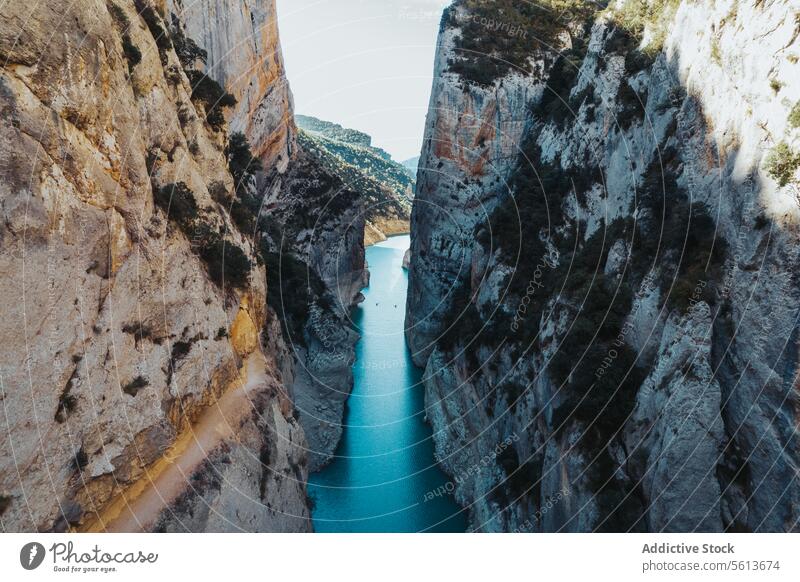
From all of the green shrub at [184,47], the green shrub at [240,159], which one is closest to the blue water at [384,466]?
the green shrub at [240,159]

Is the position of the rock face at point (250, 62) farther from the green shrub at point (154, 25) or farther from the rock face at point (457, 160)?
the rock face at point (457, 160)

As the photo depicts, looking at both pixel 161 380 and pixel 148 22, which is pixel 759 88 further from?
pixel 148 22

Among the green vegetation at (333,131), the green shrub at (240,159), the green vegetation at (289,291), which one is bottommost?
the green vegetation at (289,291)

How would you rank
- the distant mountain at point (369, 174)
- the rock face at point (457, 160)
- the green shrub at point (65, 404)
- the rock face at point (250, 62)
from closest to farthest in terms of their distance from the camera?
the green shrub at point (65, 404) < the rock face at point (250, 62) < the rock face at point (457, 160) < the distant mountain at point (369, 174)

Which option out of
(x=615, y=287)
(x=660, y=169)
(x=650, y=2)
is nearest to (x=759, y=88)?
(x=660, y=169)
